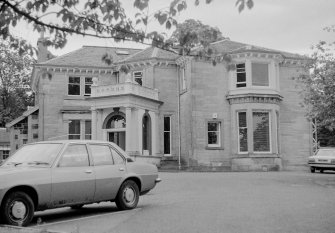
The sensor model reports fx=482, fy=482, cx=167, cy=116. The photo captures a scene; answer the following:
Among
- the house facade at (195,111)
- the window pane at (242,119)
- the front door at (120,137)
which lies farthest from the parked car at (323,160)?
the front door at (120,137)

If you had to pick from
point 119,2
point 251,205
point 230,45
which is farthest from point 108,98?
point 119,2

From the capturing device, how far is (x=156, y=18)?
5.84 m

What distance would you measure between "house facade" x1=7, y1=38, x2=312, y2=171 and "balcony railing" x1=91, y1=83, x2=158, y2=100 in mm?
60

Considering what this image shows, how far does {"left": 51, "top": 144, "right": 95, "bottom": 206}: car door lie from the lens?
371 inches

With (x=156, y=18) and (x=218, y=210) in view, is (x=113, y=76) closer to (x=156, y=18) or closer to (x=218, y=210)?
(x=218, y=210)

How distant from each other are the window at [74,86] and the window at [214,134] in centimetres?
992

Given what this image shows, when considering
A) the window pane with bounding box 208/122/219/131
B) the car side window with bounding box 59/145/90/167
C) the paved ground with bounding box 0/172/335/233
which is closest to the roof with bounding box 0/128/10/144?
the window pane with bounding box 208/122/219/131

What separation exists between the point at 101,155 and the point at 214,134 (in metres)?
20.4

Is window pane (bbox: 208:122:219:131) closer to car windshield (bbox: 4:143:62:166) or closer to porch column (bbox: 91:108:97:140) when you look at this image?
porch column (bbox: 91:108:97:140)

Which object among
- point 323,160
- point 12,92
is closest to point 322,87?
point 323,160

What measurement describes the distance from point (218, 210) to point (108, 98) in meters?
19.6

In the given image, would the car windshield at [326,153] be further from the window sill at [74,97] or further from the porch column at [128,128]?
the window sill at [74,97]

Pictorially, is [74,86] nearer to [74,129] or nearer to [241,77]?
[74,129]

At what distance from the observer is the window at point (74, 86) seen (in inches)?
1335
